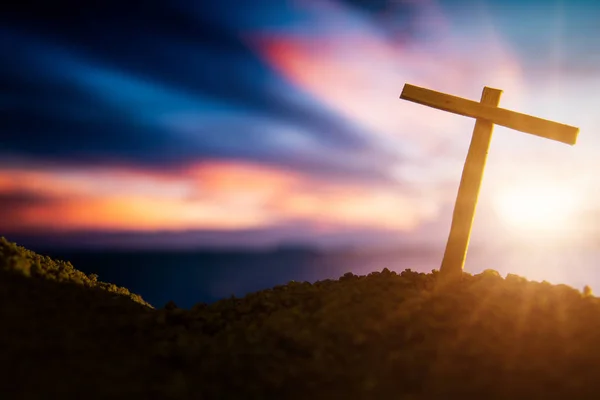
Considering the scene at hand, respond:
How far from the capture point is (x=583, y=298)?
29.7ft

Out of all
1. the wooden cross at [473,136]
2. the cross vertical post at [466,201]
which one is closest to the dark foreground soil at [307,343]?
the cross vertical post at [466,201]

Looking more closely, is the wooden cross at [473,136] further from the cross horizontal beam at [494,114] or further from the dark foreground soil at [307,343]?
the dark foreground soil at [307,343]

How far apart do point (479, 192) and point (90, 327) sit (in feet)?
25.2

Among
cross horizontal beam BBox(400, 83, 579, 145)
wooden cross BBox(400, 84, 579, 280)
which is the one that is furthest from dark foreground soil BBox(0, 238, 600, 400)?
cross horizontal beam BBox(400, 83, 579, 145)

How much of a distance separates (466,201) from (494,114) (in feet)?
6.21

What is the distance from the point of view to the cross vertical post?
9.88 meters

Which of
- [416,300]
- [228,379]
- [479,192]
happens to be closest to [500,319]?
[416,300]

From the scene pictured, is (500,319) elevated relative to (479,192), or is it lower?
lower

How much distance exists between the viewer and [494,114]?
32.9 feet

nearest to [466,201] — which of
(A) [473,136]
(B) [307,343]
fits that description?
(A) [473,136]

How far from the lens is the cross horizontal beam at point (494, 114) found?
9680 millimetres

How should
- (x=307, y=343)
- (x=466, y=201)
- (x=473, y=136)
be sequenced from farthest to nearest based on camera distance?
(x=473, y=136) → (x=466, y=201) → (x=307, y=343)

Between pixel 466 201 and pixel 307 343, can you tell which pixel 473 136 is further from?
pixel 307 343

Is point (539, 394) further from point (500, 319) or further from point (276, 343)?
point (276, 343)
